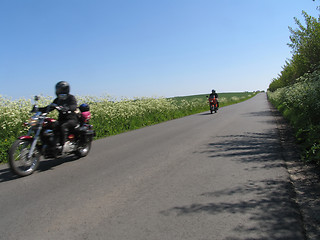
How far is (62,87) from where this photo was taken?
21.3 feet

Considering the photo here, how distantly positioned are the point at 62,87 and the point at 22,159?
6.49ft

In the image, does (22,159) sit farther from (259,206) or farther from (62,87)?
(259,206)

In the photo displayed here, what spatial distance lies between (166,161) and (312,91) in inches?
213

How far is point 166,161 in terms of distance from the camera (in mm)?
6152

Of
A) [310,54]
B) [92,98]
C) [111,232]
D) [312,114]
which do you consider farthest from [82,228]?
[310,54]

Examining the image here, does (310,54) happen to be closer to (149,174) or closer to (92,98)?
(92,98)

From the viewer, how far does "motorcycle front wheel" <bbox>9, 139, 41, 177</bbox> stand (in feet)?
17.2

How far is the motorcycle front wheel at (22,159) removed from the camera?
5246 millimetres

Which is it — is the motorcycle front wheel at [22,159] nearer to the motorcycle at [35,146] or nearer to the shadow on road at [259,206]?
the motorcycle at [35,146]

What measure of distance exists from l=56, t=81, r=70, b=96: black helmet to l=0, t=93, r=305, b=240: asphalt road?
5.90 feet

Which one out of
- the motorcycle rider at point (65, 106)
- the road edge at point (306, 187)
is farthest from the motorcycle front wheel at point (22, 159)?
the road edge at point (306, 187)

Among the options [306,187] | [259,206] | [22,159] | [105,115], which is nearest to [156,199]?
[259,206]

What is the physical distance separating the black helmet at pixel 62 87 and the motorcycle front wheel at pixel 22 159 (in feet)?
4.92

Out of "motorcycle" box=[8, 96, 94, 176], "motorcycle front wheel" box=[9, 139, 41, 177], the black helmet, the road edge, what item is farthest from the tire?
the road edge
